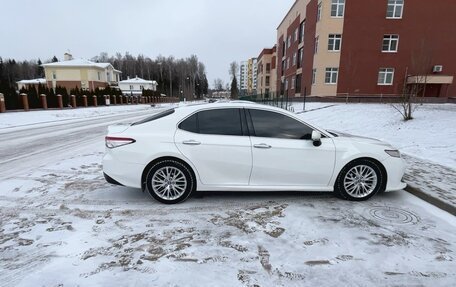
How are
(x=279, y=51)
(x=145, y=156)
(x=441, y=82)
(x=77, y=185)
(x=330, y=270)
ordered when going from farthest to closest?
(x=279, y=51) < (x=441, y=82) < (x=77, y=185) < (x=145, y=156) < (x=330, y=270)

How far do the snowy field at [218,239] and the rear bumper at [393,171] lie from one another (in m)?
Result: 0.25

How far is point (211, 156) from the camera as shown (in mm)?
4457

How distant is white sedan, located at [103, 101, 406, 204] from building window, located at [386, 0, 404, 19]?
31.3 meters

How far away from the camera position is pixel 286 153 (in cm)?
454

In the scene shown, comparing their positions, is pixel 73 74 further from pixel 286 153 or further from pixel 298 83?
pixel 286 153

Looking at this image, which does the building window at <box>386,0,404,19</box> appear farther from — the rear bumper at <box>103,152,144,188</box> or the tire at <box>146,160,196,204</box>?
the rear bumper at <box>103,152,144,188</box>

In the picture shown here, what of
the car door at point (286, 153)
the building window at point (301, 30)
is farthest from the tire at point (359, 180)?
the building window at point (301, 30)

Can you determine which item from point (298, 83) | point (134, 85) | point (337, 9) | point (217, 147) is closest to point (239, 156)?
point (217, 147)

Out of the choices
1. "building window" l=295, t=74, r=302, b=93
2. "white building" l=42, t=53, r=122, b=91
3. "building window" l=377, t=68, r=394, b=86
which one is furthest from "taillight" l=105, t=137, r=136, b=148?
"white building" l=42, t=53, r=122, b=91

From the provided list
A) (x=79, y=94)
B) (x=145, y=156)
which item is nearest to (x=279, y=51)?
(x=79, y=94)

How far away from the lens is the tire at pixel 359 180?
187 inches

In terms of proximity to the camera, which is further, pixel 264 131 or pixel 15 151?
pixel 15 151

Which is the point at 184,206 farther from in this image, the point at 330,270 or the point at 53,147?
the point at 53,147

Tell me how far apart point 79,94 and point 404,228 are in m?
40.6
